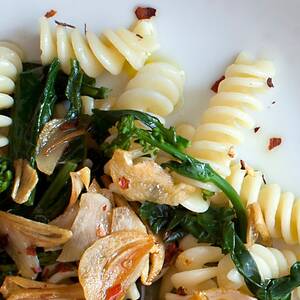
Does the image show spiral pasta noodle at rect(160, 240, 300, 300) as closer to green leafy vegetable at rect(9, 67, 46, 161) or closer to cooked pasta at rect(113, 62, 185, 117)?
cooked pasta at rect(113, 62, 185, 117)

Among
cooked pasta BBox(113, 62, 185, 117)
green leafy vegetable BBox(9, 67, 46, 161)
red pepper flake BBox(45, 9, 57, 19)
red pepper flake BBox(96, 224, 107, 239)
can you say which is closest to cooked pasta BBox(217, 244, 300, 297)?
red pepper flake BBox(96, 224, 107, 239)

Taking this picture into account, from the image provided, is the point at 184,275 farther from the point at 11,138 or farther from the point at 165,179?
the point at 11,138

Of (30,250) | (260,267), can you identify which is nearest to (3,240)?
(30,250)

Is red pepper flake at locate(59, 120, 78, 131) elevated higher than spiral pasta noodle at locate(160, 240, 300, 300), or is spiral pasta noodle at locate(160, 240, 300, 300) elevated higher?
red pepper flake at locate(59, 120, 78, 131)

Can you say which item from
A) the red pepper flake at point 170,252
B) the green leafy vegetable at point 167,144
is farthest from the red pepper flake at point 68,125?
the red pepper flake at point 170,252

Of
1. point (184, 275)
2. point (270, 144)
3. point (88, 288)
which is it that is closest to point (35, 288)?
point (88, 288)

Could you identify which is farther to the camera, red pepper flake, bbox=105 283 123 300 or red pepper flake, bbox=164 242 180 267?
red pepper flake, bbox=164 242 180 267

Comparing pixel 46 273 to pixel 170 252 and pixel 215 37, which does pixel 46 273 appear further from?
pixel 215 37
